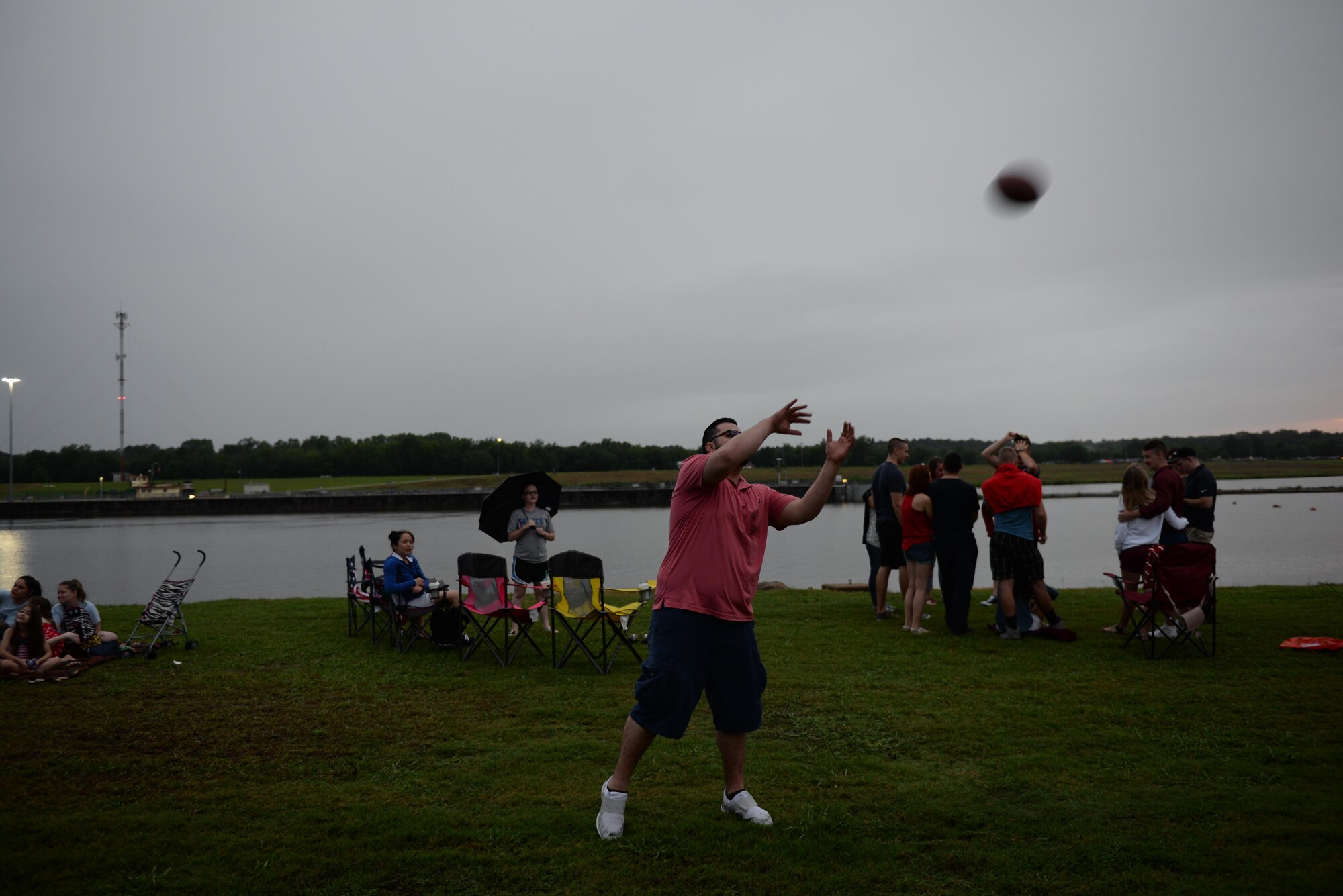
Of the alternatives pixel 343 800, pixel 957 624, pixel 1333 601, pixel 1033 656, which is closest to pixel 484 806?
pixel 343 800

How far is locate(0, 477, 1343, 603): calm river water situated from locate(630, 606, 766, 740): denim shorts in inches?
576

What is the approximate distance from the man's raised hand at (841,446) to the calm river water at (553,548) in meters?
14.8

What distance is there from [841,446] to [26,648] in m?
8.17

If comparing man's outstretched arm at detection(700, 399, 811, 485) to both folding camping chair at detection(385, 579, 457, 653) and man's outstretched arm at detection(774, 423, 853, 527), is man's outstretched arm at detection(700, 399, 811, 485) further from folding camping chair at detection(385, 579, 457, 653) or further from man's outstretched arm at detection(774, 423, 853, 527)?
folding camping chair at detection(385, 579, 457, 653)

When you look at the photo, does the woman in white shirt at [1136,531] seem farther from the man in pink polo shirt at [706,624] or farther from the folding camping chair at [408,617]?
the folding camping chair at [408,617]

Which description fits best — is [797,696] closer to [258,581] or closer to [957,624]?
[957,624]

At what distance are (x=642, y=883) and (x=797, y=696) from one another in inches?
134

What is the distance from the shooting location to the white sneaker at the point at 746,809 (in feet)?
13.7

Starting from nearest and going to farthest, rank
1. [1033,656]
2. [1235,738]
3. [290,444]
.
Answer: [1235,738] < [1033,656] < [290,444]

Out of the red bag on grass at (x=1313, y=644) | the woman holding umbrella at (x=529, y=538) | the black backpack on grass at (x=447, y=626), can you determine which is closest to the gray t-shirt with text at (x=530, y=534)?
the woman holding umbrella at (x=529, y=538)

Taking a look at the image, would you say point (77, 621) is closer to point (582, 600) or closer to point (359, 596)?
point (359, 596)

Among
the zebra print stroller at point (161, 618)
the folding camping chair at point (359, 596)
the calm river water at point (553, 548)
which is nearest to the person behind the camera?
the zebra print stroller at point (161, 618)

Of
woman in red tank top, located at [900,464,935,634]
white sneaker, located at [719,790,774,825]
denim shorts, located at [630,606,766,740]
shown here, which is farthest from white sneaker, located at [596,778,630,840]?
woman in red tank top, located at [900,464,935,634]

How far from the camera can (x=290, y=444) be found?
523ft
